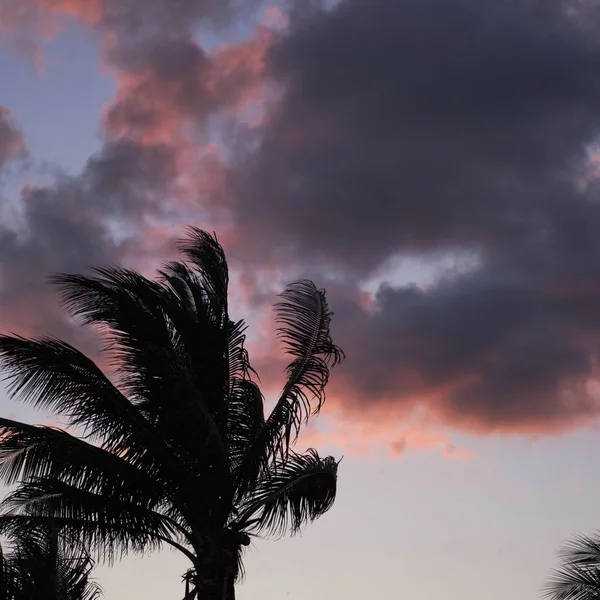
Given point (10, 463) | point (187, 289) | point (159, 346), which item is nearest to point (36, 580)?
point (10, 463)

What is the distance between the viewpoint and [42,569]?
18.0 m

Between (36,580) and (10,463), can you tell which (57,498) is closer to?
(10,463)

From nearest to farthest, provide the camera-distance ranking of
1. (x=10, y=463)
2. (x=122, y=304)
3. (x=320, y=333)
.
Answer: (x=10, y=463) → (x=122, y=304) → (x=320, y=333)

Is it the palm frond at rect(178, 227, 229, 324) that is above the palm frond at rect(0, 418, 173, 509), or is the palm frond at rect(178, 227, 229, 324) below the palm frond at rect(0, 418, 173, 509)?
above

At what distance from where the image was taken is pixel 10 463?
1977cm

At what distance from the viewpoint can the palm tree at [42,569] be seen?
1783cm

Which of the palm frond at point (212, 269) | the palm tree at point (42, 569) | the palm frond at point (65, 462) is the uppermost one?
the palm frond at point (212, 269)

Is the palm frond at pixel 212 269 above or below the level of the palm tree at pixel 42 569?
above

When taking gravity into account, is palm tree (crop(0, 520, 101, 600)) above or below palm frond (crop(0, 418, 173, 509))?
below

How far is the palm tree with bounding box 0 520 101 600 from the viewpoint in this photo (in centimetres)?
1783

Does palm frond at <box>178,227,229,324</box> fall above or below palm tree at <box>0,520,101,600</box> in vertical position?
above

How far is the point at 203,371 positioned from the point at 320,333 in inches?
107

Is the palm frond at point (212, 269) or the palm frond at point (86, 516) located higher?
the palm frond at point (212, 269)

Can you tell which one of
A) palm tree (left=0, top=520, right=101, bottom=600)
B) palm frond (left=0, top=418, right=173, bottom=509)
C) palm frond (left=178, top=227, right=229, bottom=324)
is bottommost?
palm tree (left=0, top=520, right=101, bottom=600)
